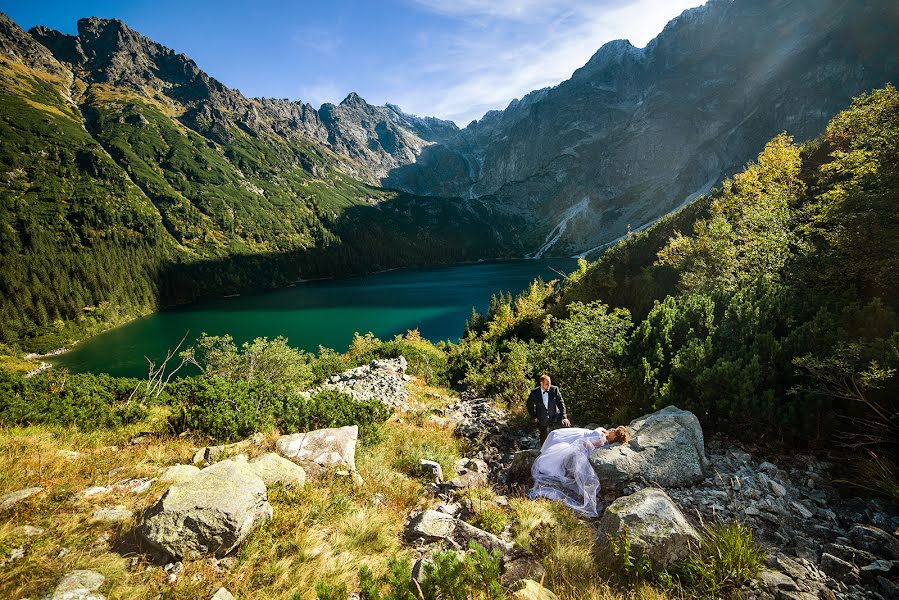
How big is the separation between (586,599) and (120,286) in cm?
13948

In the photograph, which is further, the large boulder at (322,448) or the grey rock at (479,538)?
the large boulder at (322,448)

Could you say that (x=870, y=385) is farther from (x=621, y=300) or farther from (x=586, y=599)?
(x=621, y=300)

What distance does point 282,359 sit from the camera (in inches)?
945

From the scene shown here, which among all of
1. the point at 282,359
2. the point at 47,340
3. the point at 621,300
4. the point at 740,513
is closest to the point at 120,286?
the point at 47,340

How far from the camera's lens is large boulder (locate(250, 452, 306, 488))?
18.9 ft

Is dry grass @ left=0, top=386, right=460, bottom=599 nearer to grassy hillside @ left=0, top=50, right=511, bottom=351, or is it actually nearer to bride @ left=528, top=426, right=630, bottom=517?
bride @ left=528, top=426, right=630, bottom=517

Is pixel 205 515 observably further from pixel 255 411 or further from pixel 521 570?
pixel 255 411

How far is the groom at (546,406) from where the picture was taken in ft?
31.2

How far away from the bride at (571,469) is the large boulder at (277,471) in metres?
4.38

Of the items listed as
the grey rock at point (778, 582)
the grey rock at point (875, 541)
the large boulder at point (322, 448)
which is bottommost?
the grey rock at point (875, 541)

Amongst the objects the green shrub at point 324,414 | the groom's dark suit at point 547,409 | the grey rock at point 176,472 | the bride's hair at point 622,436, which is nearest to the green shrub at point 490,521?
the bride's hair at point 622,436

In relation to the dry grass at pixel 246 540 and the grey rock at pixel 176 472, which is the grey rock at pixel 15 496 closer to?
the dry grass at pixel 246 540

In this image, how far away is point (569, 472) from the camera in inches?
284

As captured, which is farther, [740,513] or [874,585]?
[740,513]
